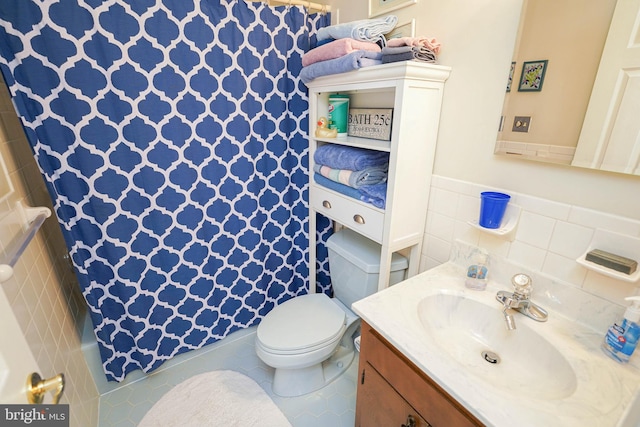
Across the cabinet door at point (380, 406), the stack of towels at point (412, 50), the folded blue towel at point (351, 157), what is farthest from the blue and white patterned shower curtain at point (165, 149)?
the cabinet door at point (380, 406)

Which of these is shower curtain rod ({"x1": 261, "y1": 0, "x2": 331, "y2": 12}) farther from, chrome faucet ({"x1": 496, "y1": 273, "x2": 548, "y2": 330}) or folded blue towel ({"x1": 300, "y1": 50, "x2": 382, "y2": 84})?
chrome faucet ({"x1": 496, "y1": 273, "x2": 548, "y2": 330})

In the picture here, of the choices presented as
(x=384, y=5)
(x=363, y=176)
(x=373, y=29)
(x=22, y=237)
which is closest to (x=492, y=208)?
(x=363, y=176)

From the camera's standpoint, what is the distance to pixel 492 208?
0.97 meters

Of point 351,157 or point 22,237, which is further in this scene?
point 351,157

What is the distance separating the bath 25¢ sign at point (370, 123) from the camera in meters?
1.26

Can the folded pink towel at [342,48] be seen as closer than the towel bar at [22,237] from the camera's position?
No

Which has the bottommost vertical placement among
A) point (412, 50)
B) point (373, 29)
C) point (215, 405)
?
point (215, 405)

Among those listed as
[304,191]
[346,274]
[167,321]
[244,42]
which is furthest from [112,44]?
[346,274]

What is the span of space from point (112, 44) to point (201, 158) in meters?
0.53

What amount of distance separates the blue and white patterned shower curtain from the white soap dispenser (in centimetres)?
135

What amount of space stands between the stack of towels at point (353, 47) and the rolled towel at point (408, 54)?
3.5 inches

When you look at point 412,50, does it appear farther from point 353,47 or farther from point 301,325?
point 301,325

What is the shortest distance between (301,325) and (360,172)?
2.55 ft

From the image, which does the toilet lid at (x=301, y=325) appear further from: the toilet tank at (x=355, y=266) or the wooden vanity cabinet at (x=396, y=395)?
the wooden vanity cabinet at (x=396, y=395)
